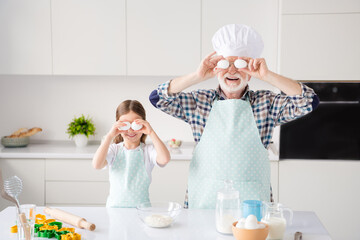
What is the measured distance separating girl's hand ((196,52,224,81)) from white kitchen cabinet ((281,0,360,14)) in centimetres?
146

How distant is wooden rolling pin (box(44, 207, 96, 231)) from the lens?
5.01ft

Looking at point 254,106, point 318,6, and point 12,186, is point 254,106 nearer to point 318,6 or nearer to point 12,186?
point 12,186

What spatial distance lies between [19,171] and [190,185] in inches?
72.1

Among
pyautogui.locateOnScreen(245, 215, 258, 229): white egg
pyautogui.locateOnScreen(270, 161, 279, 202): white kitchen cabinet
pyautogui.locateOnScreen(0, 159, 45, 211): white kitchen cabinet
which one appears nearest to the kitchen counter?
pyautogui.locateOnScreen(245, 215, 258, 229): white egg

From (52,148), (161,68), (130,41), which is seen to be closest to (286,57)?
(161,68)

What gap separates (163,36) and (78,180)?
51.2 inches

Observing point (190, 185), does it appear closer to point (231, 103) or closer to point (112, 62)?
point (231, 103)

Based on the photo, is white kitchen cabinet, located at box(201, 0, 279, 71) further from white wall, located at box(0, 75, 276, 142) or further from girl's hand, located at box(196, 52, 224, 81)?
girl's hand, located at box(196, 52, 224, 81)

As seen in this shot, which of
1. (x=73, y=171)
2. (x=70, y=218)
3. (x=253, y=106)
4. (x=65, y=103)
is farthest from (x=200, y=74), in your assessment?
(x=65, y=103)

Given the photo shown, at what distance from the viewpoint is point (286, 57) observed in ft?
10.1

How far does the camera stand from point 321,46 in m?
3.06

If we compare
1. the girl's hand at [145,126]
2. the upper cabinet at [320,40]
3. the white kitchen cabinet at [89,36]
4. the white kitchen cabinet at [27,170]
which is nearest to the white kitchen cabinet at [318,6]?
the upper cabinet at [320,40]

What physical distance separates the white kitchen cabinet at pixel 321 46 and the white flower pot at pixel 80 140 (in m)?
1.71

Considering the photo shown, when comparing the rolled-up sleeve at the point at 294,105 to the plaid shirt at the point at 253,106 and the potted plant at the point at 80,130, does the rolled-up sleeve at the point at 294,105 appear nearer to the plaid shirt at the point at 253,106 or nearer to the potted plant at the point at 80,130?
the plaid shirt at the point at 253,106
